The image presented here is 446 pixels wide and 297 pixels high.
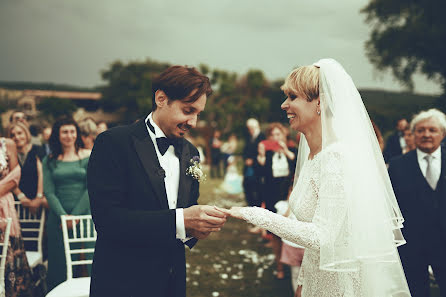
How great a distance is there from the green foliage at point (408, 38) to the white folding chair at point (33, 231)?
22957mm

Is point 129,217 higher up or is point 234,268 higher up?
point 129,217

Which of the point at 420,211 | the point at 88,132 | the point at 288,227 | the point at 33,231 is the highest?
the point at 88,132

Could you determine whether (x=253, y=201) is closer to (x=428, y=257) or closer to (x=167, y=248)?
(x=428, y=257)

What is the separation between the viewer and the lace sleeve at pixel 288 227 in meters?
2.15

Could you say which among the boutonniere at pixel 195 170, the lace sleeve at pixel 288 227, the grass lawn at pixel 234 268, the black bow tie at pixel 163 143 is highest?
the black bow tie at pixel 163 143

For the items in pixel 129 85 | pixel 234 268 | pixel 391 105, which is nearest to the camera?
pixel 234 268

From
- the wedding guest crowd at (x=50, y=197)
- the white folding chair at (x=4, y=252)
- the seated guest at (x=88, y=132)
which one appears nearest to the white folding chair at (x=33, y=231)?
the wedding guest crowd at (x=50, y=197)

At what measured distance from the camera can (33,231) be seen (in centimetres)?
505

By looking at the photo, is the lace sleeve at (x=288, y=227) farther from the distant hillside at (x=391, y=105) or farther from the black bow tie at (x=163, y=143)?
the distant hillside at (x=391, y=105)

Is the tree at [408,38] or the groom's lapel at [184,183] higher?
the tree at [408,38]

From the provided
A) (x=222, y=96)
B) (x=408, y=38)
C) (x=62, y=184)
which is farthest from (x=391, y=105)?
(x=62, y=184)

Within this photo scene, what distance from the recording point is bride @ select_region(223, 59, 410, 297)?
2.17 meters

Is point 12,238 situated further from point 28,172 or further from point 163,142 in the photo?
point 163,142

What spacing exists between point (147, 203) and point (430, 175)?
3152mm
